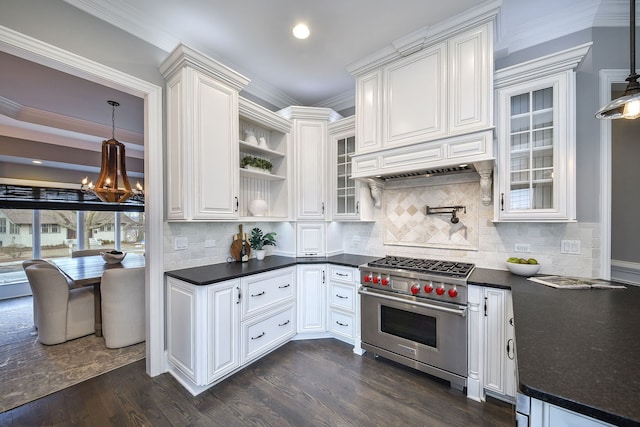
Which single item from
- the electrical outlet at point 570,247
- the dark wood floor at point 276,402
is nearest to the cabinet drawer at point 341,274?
the dark wood floor at point 276,402

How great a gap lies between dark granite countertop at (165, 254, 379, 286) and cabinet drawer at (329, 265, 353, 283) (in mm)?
69

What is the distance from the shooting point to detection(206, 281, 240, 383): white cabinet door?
211 centimetres

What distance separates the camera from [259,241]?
10.2 ft

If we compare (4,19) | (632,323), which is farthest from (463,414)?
(4,19)

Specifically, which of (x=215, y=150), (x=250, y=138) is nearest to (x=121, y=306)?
(x=215, y=150)

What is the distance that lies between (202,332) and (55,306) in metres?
2.22

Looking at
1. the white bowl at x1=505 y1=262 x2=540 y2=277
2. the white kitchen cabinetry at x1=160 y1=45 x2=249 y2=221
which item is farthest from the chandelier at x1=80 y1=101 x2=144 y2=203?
the white bowl at x1=505 y1=262 x2=540 y2=277

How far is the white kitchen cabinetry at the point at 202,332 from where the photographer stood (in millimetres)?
2072

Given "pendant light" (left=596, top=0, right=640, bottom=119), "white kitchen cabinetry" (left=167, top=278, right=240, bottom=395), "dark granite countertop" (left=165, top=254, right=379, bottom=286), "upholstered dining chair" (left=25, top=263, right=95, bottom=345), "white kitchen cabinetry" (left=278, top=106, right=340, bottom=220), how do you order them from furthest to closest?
1. "white kitchen cabinetry" (left=278, top=106, right=340, bottom=220)
2. "upholstered dining chair" (left=25, top=263, right=95, bottom=345)
3. "dark granite countertop" (left=165, top=254, right=379, bottom=286)
4. "white kitchen cabinetry" (left=167, top=278, right=240, bottom=395)
5. "pendant light" (left=596, top=0, right=640, bottom=119)

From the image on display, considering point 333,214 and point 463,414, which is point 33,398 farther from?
point 463,414

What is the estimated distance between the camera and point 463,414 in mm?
1870

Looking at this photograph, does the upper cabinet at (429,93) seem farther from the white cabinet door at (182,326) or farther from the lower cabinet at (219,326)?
the white cabinet door at (182,326)

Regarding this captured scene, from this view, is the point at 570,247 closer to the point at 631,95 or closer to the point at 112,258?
the point at 631,95

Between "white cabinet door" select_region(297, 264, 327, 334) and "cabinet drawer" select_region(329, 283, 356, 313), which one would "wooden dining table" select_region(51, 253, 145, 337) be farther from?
"cabinet drawer" select_region(329, 283, 356, 313)
